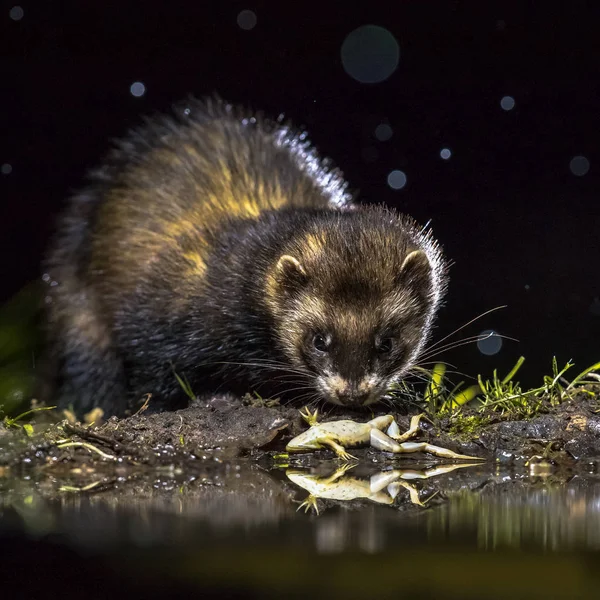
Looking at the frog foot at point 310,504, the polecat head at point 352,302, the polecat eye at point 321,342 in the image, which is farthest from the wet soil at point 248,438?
the frog foot at point 310,504

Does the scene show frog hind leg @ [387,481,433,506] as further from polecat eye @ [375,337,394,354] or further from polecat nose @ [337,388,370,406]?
polecat eye @ [375,337,394,354]

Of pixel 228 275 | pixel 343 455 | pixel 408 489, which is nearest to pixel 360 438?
pixel 343 455

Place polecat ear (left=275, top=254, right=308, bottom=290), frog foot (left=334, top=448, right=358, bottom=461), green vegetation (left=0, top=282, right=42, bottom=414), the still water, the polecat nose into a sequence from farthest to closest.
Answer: green vegetation (left=0, top=282, right=42, bottom=414) < polecat ear (left=275, top=254, right=308, bottom=290) < the polecat nose < frog foot (left=334, top=448, right=358, bottom=461) < the still water

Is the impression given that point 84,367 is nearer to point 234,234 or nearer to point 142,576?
point 234,234

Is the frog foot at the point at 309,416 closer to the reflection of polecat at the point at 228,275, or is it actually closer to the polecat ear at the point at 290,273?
the reflection of polecat at the point at 228,275

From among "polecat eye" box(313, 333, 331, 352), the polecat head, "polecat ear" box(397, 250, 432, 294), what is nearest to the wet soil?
the polecat head

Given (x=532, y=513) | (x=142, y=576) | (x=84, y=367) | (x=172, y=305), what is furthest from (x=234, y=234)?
(x=142, y=576)

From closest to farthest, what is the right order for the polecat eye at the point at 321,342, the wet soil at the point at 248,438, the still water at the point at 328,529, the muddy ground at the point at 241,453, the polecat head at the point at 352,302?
the still water at the point at 328,529
the muddy ground at the point at 241,453
the wet soil at the point at 248,438
the polecat head at the point at 352,302
the polecat eye at the point at 321,342

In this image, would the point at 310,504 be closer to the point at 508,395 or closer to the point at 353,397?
the point at 353,397

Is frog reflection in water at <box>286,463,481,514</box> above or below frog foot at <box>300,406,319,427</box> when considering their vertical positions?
below
